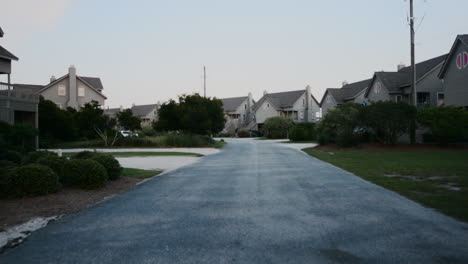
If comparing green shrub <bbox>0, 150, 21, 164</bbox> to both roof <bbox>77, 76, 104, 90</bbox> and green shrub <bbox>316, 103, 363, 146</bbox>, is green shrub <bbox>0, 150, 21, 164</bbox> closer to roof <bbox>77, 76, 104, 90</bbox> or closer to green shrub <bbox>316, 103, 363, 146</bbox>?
green shrub <bbox>316, 103, 363, 146</bbox>

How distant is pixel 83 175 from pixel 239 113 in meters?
76.2

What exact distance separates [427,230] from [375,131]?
26.2 m

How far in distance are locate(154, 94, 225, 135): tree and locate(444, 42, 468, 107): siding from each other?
72.7 ft

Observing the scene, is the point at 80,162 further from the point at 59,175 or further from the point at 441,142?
the point at 441,142

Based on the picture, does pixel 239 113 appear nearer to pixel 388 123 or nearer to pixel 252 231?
pixel 388 123

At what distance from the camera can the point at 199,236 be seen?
604cm

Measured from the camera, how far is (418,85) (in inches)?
1570

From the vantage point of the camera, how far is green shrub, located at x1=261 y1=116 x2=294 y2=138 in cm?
6241

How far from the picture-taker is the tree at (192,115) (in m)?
39.2

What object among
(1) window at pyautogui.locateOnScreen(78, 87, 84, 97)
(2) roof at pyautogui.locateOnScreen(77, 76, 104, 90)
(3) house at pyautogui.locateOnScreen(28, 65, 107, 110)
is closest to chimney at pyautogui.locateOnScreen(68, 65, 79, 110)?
(3) house at pyautogui.locateOnScreen(28, 65, 107, 110)

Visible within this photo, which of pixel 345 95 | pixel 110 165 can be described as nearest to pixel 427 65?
pixel 345 95

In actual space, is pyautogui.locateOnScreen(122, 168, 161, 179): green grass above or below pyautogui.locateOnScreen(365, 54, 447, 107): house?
below

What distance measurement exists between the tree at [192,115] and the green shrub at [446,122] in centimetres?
2041

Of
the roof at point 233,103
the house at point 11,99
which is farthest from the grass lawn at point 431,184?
the roof at point 233,103
